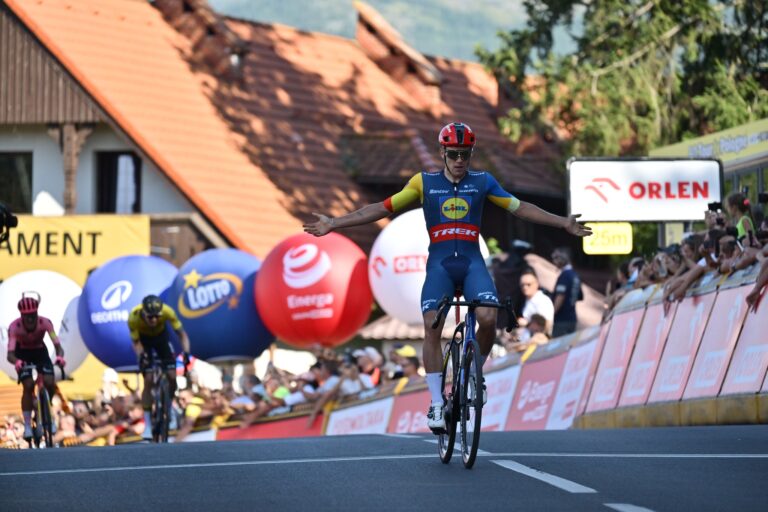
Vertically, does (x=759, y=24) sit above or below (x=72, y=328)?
above

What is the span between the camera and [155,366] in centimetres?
2106

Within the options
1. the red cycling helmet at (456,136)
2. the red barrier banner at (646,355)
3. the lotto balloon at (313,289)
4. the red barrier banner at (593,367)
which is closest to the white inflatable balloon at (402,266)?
the lotto balloon at (313,289)

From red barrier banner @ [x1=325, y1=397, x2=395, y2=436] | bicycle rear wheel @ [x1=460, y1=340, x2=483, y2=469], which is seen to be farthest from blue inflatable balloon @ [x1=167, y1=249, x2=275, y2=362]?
bicycle rear wheel @ [x1=460, y1=340, x2=483, y2=469]

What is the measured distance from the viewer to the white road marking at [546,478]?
8891 mm

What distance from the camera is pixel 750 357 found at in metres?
15.5

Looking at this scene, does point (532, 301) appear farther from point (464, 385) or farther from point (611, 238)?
point (464, 385)

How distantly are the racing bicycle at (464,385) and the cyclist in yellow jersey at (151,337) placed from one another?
9612 mm

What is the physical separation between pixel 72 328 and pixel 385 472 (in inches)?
715

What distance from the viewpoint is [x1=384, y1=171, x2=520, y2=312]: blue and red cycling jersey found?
11289mm

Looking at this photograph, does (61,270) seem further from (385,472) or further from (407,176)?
(385,472)

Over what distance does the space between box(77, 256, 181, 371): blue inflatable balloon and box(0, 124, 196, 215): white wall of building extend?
35.0 ft

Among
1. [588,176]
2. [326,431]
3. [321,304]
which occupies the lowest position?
[326,431]

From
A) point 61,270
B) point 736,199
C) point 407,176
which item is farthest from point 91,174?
point 736,199

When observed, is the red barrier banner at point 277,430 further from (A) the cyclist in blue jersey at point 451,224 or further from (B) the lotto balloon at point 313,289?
(A) the cyclist in blue jersey at point 451,224
